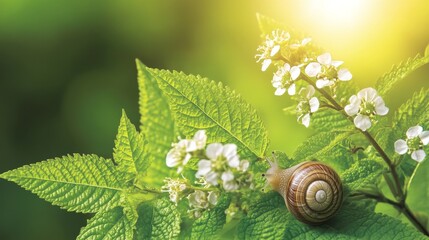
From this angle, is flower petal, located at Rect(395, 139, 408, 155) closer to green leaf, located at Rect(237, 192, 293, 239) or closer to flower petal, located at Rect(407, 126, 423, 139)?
flower petal, located at Rect(407, 126, 423, 139)

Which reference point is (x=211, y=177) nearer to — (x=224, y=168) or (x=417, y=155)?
(x=224, y=168)

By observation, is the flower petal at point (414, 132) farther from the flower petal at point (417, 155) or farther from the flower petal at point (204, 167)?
the flower petal at point (204, 167)

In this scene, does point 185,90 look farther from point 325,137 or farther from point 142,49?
point 142,49

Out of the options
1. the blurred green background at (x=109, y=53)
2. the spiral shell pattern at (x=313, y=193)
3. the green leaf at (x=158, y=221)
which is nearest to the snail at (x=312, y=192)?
the spiral shell pattern at (x=313, y=193)

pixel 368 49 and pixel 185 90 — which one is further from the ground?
pixel 368 49

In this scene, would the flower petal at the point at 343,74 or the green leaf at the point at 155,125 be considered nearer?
Result: the flower petal at the point at 343,74

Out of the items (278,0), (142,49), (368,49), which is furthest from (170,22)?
(368,49)
